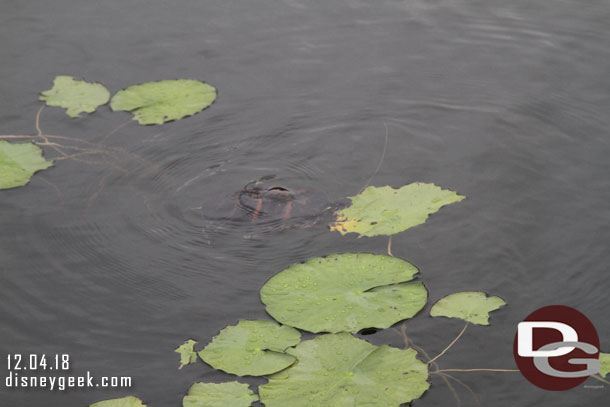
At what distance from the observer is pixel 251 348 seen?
2.86 meters

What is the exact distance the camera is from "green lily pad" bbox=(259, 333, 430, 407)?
102 inches

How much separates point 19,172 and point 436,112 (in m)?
2.61

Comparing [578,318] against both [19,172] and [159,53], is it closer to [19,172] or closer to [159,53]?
[19,172]

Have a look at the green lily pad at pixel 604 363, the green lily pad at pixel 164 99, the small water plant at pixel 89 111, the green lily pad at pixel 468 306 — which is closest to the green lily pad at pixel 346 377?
the green lily pad at pixel 468 306

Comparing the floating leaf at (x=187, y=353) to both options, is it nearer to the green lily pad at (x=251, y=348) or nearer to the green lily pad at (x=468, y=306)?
the green lily pad at (x=251, y=348)

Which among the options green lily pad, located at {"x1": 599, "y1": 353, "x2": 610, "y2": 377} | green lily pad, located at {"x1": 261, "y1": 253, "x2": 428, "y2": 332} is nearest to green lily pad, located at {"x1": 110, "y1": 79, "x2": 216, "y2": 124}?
green lily pad, located at {"x1": 261, "y1": 253, "x2": 428, "y2": 332}

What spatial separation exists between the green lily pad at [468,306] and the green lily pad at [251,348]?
2.13ft

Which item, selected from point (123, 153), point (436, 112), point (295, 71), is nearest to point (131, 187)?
point (123, 153)

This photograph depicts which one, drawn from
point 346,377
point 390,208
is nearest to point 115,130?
point 390,208

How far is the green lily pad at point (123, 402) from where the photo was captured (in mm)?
2691

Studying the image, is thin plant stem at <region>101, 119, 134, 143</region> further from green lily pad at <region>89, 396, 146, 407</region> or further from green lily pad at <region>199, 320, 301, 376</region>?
green lily pad at <region>89, 396, 146, 407</region>

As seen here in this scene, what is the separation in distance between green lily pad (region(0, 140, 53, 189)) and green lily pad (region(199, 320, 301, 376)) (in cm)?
186

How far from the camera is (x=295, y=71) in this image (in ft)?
16.7

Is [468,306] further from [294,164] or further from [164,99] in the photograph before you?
[164,99]
